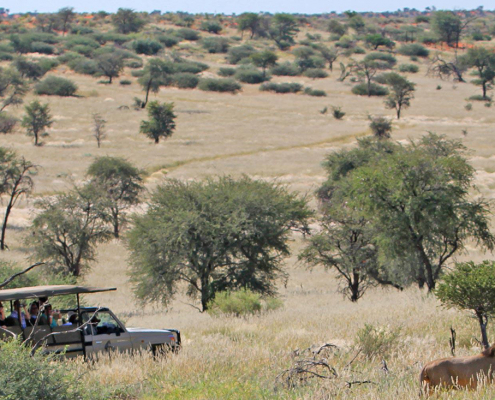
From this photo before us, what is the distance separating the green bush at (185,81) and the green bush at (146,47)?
29.2 metres

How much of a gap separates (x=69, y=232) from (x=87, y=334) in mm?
24781

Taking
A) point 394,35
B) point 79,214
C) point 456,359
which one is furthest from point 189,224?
point 394,35

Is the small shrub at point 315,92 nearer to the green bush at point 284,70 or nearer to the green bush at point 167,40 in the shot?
the green bush at point 284,70

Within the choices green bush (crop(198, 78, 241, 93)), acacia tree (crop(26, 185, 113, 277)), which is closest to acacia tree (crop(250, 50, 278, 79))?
green bush (crop(198, 78, 241, 93))

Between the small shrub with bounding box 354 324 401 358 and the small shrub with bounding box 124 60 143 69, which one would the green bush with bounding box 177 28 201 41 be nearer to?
the small shrub with bounding box 124 60 143 69

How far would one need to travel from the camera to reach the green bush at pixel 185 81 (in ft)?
323

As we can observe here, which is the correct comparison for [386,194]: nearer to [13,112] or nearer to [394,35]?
[13,112]

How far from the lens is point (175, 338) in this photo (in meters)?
10.7

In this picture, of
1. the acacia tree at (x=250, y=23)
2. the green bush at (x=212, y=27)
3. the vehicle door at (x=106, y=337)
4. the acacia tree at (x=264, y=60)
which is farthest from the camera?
the green bush at (x=212, y=27)

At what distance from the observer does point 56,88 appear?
87938 mm

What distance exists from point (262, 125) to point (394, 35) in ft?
323

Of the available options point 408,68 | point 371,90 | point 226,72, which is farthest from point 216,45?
point 371,90

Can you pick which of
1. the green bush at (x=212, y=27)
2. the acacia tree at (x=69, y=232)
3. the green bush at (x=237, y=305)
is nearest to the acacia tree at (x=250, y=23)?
the green bush at (x=212, y=27)

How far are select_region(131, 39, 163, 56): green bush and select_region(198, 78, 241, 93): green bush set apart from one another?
32786 millimetres
